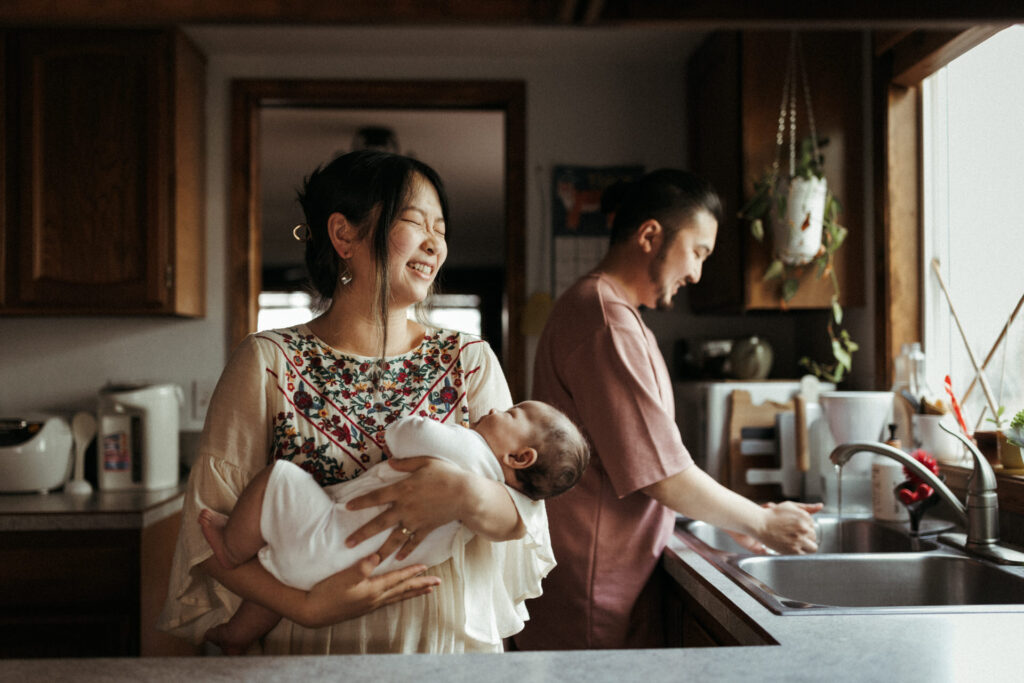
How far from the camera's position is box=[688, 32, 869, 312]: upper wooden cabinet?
93.7 inches

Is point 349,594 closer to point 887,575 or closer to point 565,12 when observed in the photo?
point 565,12

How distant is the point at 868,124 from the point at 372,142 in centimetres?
279

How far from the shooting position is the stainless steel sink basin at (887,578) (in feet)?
5.01

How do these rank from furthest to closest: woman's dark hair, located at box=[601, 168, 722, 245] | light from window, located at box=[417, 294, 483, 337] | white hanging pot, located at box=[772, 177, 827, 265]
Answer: light from window, located at box=[417, 294, 483, 337], white hanging pot, located at box=[772, 177, 827, 265], woman's dark hair, located at box=[601, 168, 722, 245]

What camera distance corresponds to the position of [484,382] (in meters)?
1.20

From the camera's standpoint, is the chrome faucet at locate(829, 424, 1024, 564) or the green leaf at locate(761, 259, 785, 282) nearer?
the chrome faucet at locate(829, 424, 1024, 564)

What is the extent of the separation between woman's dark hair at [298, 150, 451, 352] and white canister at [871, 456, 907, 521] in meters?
1.34

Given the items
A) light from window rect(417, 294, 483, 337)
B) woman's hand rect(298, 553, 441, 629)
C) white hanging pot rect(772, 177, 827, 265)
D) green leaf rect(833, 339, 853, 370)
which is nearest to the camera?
woman's hand rect(298, 553, 441, 629)

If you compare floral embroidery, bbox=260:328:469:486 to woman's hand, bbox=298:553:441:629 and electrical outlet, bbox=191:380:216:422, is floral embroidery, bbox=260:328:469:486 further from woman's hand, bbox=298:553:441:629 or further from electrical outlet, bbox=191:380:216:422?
electrical outlet, bbox=191:380:216:422

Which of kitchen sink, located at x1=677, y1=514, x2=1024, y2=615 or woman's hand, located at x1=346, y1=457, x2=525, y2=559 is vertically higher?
woman's hand, located at x1=346, y1=457, x2=525, y2=559

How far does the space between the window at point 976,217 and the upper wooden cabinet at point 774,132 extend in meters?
0.21

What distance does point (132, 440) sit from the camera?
8.36ft

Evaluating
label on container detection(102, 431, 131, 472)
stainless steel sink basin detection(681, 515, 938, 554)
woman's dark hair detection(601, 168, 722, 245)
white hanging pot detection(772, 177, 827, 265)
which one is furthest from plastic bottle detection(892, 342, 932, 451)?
label on container detection(102, 431, 131, 472)

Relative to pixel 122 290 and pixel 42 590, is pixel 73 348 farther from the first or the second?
pixel 42 590
